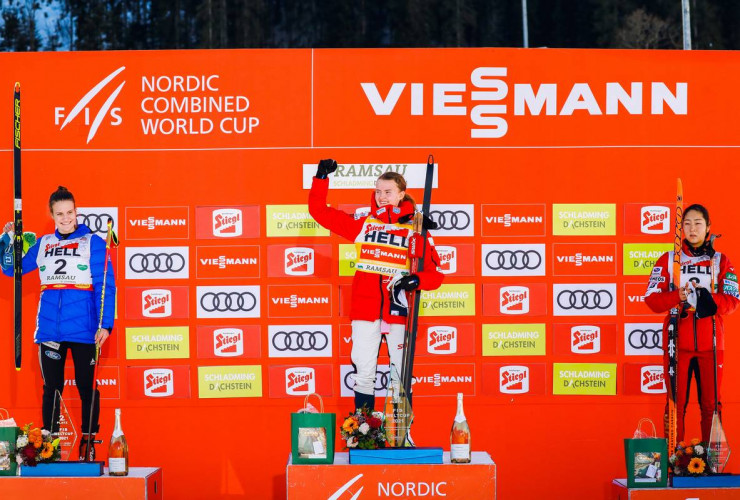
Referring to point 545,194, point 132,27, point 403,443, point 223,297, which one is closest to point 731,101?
point 545,194

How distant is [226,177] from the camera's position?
502 centimetres

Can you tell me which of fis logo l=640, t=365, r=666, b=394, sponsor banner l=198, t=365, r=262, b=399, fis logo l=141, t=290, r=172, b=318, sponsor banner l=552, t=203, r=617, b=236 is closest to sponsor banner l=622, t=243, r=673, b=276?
sponsor banner l=552, t=203, r=617, b=236

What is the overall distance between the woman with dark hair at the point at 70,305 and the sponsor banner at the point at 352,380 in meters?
1.30

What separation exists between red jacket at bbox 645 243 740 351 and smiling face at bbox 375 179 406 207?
1328 millimetres

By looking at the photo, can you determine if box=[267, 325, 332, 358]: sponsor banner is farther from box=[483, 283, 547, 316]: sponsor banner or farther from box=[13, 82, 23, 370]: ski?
box=[13, 82, 23, 370]: ski

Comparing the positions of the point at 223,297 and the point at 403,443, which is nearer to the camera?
the point at 403,443

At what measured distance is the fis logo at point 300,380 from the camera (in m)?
5.02

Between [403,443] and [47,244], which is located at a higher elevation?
[47,244]

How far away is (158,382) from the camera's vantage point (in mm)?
5004

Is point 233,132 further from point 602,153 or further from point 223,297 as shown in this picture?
point 602,153

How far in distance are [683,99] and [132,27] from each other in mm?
19801

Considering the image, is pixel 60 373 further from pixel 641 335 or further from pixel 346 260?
pixel 641 335

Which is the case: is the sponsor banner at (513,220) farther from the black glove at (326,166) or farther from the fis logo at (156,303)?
the fis logo at (156,303)

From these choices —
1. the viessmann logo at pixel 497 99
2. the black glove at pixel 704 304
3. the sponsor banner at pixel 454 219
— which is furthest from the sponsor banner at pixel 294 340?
the black glove at pixel 704 304
